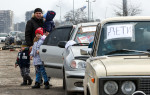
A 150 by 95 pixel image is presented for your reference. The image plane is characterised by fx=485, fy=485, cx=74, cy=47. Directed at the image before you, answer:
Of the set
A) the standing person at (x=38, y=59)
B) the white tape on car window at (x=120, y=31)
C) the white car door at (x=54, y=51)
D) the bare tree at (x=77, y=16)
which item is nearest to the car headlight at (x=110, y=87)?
the white tape on car window at (x=120, y=31)

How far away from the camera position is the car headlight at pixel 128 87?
466 cm

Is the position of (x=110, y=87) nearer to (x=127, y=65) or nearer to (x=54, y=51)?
(x=127, y=65)

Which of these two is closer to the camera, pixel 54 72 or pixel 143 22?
pixel 143 22

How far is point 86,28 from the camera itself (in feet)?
35.6

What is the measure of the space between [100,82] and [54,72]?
19.6 ft

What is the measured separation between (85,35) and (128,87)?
5.93 metres

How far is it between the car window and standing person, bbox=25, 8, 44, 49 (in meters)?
1.15

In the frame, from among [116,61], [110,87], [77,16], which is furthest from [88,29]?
[77,16]

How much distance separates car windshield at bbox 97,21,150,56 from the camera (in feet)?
18.6

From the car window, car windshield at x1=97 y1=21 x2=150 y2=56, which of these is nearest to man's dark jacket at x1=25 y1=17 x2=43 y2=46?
the car window

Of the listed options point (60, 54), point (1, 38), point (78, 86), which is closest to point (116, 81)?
point (78, 86)

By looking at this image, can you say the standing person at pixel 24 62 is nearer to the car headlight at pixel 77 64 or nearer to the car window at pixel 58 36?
the car window at pixel 58 36

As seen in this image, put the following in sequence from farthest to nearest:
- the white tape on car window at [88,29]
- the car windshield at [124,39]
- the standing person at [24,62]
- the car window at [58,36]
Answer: the standing person at [24,62] → the car window at [58,36] → the white tape on car window at [88,29] → the car windshield at [124,39]

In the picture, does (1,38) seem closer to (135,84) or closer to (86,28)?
(86,28)
